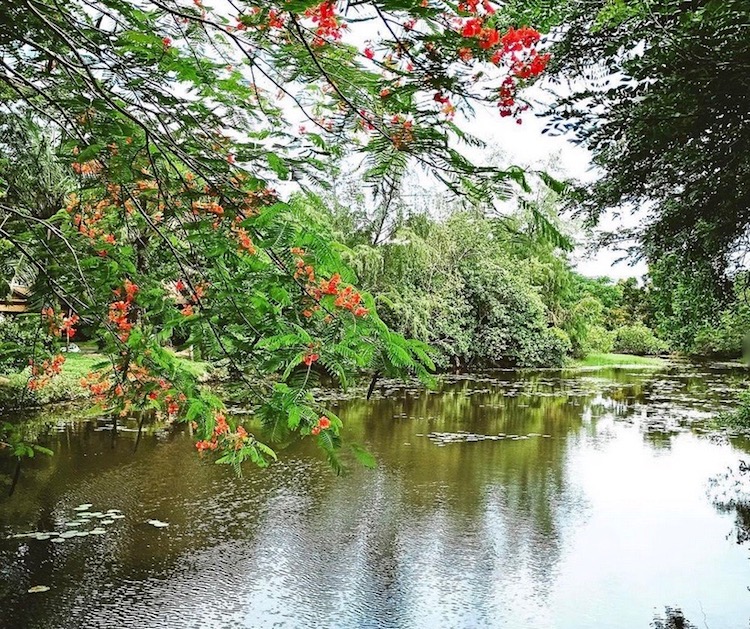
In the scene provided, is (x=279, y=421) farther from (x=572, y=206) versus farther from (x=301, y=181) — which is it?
(x=572, y=206)

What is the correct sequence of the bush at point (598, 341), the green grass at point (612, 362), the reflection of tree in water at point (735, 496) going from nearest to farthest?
the reflection of tree in water at point (735, 496)
the green grass at point (612, 362)
the bush at point (598, 341)

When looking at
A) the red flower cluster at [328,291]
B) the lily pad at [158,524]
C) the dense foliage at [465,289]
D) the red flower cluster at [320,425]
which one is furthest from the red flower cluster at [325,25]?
the dense foliage at [465,289]

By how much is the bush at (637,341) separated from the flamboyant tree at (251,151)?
26.9m

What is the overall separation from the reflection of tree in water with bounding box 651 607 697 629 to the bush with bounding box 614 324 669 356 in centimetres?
2455

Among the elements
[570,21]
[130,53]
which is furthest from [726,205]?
[130,53]

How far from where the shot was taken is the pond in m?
3.81

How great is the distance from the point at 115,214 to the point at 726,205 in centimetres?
357

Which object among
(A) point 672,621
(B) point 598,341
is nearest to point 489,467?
(A) point 672,621

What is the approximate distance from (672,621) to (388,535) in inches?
76.2

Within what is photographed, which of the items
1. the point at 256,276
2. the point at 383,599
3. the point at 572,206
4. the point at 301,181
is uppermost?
the point at 572,206

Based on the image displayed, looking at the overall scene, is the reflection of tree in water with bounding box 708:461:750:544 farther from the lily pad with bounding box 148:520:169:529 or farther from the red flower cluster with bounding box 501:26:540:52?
the red flower cluster with bounding box 501:26:540:52

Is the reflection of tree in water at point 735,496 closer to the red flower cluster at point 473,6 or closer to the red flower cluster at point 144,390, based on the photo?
the red flower cluster at point 144,390

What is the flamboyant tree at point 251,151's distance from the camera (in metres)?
1.53

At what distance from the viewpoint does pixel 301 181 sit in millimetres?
2057
